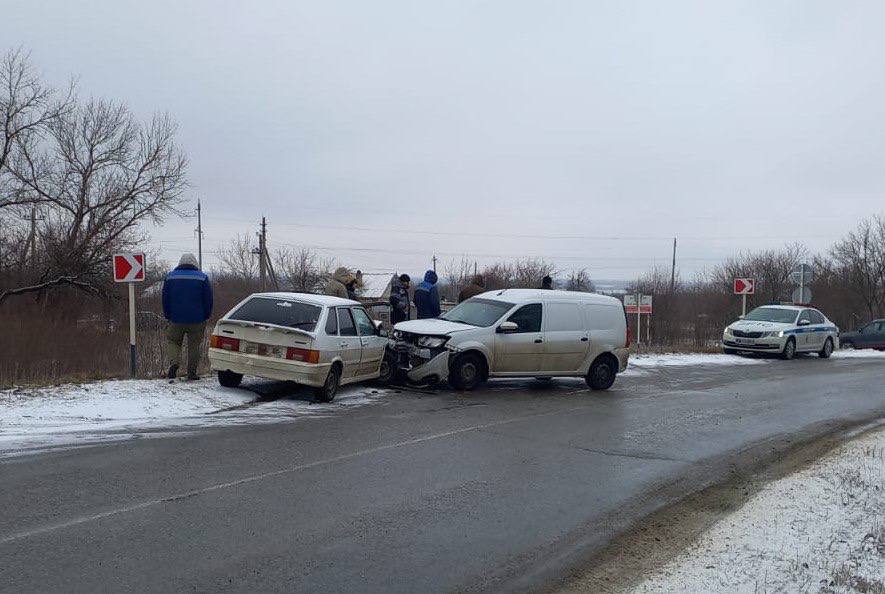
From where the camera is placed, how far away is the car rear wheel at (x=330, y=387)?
37.8 ft

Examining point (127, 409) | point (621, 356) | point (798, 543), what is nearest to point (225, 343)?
point (127, 409)

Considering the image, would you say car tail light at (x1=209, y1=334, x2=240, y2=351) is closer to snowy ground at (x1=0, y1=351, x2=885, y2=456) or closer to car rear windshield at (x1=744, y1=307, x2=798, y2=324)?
snowy ground at (x1=0, y1=351, x2=885, y2=456)

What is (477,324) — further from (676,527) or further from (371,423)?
(676,527)

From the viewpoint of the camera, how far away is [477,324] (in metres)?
14.0

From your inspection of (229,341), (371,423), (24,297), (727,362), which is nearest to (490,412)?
(371,423)

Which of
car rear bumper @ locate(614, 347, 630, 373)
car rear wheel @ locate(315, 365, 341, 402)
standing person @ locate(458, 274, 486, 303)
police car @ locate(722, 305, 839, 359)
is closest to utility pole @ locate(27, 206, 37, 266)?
standing person @ locate(458, 274, 486, 303)

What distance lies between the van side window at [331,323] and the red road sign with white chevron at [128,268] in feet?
11.6

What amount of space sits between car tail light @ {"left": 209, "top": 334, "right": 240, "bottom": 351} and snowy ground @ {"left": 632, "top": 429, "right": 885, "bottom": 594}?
766cm

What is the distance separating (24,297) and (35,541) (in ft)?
94.6

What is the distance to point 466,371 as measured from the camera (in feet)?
44.0

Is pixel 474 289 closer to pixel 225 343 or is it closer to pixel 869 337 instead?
pixel 225 343

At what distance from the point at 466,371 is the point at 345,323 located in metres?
2.53

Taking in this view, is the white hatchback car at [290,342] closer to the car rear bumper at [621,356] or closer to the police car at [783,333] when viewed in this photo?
the car rear bumper at [621,356]

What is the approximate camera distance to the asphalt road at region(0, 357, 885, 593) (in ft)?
15.9
